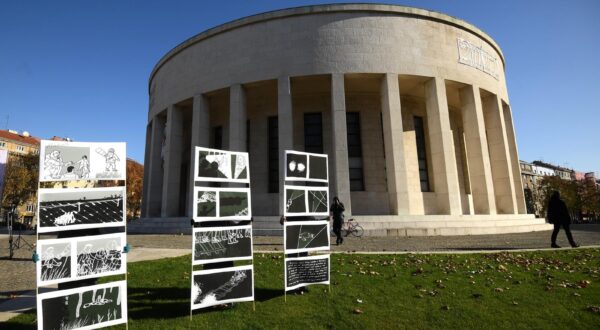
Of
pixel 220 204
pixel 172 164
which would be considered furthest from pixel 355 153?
pixel 220 204

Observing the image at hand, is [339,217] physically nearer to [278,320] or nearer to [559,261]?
[559,261]

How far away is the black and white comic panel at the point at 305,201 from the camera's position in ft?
21.0

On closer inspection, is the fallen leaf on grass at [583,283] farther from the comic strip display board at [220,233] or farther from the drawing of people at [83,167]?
the drawing of people at [83,167]

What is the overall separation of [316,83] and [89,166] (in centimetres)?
1867

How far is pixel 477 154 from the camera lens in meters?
22.1

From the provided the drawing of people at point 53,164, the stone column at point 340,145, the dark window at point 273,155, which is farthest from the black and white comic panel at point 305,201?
the dark window at point 273,155

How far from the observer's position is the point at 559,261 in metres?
8.74

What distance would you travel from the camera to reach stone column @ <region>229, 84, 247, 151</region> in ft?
69.8

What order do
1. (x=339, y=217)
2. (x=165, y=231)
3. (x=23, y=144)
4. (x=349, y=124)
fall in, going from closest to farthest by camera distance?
(x=339, y=217) → (x=165, y=231) → (x=349, y=124) → (x=23, y=144)

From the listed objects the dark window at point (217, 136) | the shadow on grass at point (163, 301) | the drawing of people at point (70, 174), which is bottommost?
the shadow on grass at point (163, 301)

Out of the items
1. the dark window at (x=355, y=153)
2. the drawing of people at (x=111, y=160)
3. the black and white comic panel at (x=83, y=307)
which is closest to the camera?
the black and white comic panel at (x=83, y=307)

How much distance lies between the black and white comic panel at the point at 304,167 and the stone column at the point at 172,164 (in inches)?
794

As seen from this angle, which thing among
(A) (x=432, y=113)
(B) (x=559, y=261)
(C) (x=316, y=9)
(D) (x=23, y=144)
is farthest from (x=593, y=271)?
(D) (x=23, y=144)

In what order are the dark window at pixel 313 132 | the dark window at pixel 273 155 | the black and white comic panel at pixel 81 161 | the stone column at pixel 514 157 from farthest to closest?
1. the stone column at pixel 514 157
2. the dark window at pixel 273 155
3. the dark window at pixel 313 132
4. the black and white comic panel at pixel 81 161
